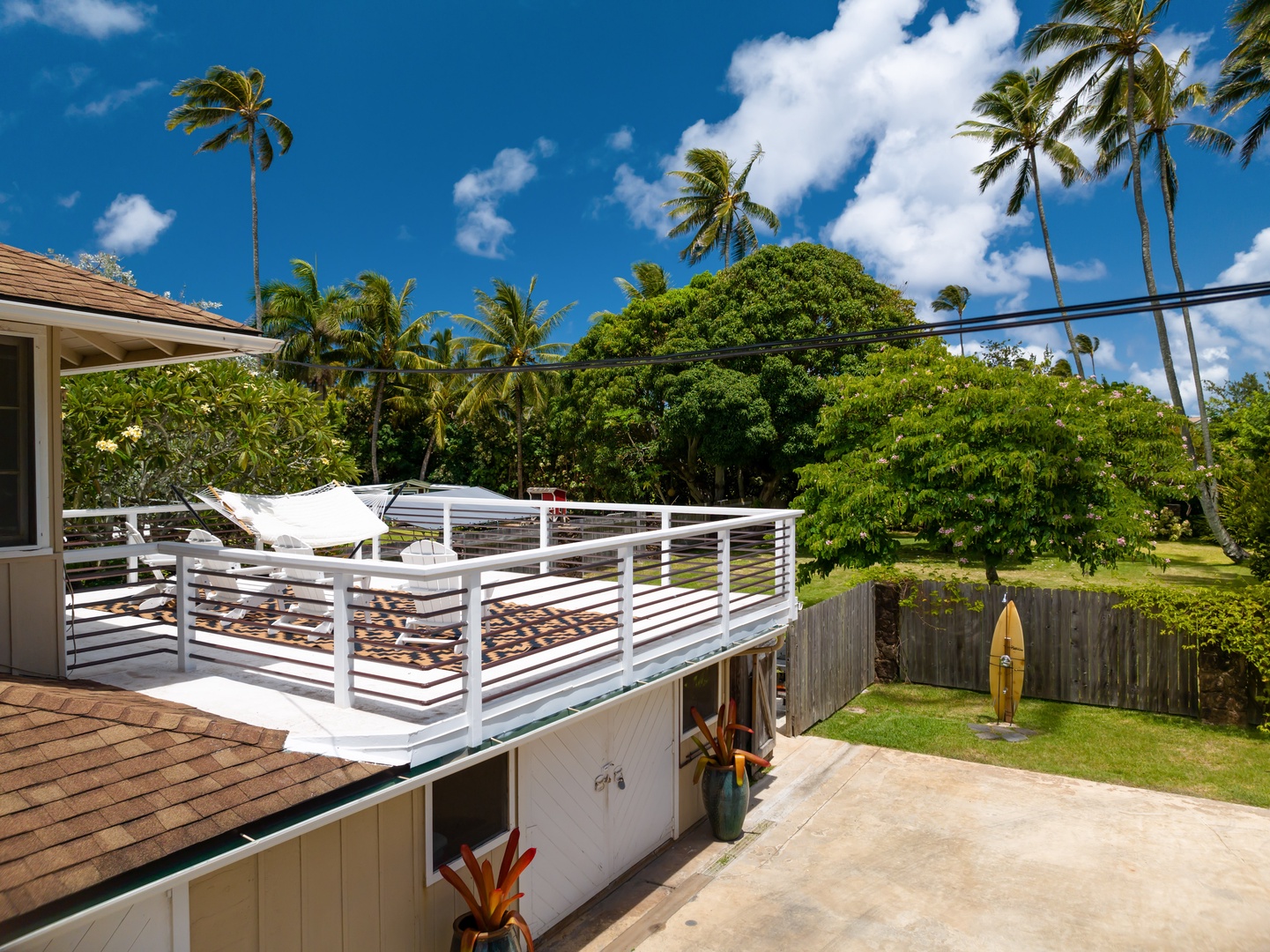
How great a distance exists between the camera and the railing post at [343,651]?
4.93m

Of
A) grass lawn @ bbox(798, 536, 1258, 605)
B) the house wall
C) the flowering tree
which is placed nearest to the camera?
the house wall

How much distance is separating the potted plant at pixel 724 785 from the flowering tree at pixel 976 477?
736 centimetres

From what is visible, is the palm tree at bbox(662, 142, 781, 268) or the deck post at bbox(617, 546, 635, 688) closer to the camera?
the deck post at bbox(617, 546, 635, 688)

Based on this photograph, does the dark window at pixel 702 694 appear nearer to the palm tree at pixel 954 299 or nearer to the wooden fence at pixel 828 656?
the wooden fence at pixel 828 656

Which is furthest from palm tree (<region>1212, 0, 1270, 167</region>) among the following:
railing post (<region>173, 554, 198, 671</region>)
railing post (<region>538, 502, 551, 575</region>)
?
railing post (<region>173, 554, 198, 671</region>)

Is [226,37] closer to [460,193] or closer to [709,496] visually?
[460,193]

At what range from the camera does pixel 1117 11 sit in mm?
25609

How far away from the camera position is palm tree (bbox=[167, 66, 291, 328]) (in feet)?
117

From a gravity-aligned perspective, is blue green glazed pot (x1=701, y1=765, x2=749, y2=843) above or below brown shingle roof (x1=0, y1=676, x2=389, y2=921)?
below

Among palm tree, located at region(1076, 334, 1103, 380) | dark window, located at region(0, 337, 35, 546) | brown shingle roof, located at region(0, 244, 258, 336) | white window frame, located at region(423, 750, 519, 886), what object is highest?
palm tree, located at region(1076, 334, 1103, 380)

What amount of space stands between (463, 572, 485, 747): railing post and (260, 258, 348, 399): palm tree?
105 feet

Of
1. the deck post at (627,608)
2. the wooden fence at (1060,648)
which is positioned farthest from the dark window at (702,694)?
the wooden fence at (1060,648)

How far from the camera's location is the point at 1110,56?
88.0 ft

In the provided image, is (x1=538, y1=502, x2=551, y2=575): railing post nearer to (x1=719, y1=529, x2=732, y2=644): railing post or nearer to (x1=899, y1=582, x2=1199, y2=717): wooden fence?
(x1=719, y1=529, x2=732, y2=644): railing post
